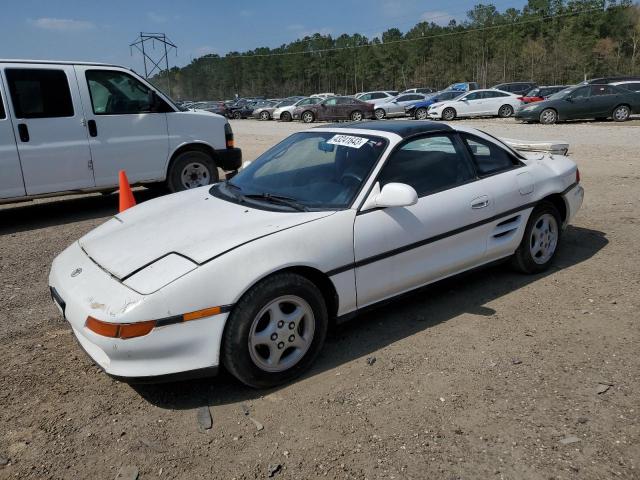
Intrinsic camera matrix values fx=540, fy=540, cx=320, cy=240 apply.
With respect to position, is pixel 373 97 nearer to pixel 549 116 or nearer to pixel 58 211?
pixel 549 116

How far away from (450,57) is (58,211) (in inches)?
3501

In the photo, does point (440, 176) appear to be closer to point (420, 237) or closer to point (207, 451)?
point (420, 237)

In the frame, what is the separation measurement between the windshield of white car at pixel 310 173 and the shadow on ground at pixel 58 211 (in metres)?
4.29

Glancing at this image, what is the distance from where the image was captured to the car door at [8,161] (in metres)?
6.56

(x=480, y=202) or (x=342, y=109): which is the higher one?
(x=342, y=109)

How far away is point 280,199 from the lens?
12.0 feet

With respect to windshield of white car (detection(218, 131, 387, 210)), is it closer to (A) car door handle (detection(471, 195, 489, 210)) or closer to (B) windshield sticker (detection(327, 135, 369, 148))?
(B) windshield sticker (detection(327, 135, 369, 148))

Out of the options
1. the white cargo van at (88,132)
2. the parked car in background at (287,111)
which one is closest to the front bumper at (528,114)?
the parked car in background at (287,111)

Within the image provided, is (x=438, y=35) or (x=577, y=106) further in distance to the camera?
(x=438, y=35)

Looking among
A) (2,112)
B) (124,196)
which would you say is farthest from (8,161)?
(124,196)

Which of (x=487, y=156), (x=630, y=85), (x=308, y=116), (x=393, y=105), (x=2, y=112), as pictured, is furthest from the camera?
(x=393, y=105)

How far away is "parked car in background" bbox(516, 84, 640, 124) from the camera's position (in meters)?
20.4

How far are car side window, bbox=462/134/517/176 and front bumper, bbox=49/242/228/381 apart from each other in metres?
2.48

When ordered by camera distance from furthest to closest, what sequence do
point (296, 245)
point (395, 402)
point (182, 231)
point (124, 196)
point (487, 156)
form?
point (124, 196), point (487, 156), point (182, 231), point (296, 245), point (395, 402)
